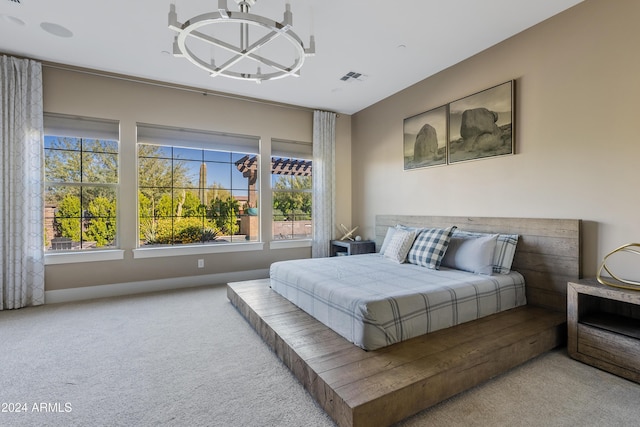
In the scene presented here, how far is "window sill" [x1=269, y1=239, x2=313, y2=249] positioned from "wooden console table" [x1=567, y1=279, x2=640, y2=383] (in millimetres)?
3562

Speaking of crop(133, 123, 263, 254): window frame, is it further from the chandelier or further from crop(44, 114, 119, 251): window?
the chandelier

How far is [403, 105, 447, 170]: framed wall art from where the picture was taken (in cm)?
373

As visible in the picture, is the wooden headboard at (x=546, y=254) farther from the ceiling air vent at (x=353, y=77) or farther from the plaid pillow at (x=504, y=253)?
the ceiling air vent at (x=353, y=77)

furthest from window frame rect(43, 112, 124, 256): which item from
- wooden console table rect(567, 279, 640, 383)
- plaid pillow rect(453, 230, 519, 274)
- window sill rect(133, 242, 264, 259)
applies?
wooden console table rect(567, 279, 640, 383)

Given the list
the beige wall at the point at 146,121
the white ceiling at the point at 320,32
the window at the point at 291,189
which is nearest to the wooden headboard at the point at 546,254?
the white ceiling at the point at 320,32

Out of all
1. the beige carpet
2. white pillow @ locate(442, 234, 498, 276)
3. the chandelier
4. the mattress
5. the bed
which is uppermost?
the chandelier

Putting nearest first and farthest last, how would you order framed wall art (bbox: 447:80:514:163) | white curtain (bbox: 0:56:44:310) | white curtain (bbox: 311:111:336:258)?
framed wall art (bbox: 447:80:514:163), white curtain (bbox: 0:56:44:310), white curtain (bbox: 311:111:336:258)

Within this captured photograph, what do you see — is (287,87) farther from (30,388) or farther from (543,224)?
(30,388)

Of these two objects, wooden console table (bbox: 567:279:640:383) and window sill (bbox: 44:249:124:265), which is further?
window sill (bbox: 44:249:124:265)

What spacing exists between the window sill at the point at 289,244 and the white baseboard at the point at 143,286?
0.43m

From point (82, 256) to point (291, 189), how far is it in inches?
118

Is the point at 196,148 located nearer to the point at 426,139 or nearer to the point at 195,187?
the point at 195,187

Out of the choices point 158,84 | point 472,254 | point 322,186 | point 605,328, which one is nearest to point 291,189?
point 322,186

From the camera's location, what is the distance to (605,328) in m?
2.07
